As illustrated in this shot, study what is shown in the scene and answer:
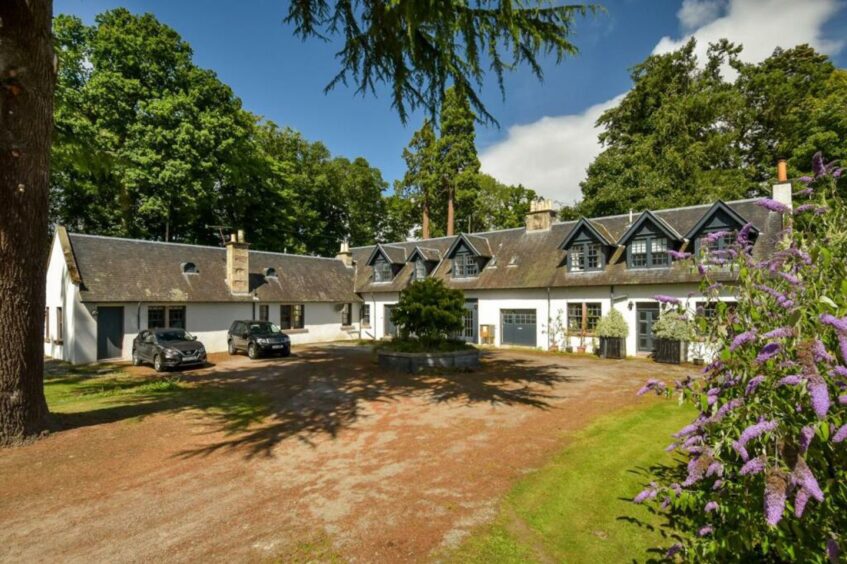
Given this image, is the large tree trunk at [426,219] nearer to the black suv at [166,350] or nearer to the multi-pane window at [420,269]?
the multi-pane window at [420,269]

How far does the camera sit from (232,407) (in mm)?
12391

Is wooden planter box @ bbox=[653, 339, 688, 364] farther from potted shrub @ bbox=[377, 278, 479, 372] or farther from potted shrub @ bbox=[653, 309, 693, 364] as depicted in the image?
potted shrub @ bbox=[377, 278, 479, 372]

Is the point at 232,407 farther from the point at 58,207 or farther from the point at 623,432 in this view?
the point at 58,207

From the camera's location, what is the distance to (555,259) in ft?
87.9

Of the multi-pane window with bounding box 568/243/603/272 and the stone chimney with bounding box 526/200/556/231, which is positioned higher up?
the stone chimney with bounding box 526/200/556/231

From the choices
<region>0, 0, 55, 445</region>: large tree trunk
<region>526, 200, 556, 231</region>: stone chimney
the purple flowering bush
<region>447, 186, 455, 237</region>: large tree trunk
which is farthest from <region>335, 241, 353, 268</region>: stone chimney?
the purple flowering bush

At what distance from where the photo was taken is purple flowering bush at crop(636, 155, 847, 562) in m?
2.57

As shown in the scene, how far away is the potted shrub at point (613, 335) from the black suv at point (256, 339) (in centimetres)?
1683

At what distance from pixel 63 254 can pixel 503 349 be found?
24687 mm

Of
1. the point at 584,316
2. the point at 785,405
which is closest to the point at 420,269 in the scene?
the point at 584,316

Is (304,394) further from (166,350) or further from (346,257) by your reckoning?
(346,257)

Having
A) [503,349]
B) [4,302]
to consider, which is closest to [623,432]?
[4,302]

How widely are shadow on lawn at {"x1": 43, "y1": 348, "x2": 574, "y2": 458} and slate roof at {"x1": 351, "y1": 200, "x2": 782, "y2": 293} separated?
6969 millimetres

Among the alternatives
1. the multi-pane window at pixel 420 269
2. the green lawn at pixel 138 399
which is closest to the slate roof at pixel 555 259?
the multi-pane window at pixel 420 269
